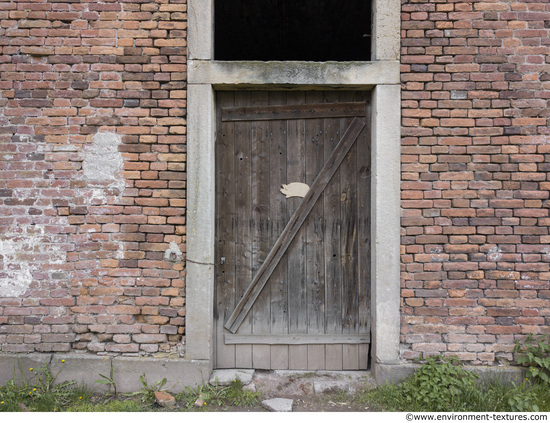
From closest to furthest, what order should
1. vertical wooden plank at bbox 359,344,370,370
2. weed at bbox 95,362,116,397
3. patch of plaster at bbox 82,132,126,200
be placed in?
weed at bbox 95,362,116,397, patch of plaster at bbox 82,132,126,200, vertical wooden plank at bbox 359,344,370,370

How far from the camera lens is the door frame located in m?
3.23

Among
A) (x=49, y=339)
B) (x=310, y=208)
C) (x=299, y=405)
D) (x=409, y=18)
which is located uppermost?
(x=409, y=18)

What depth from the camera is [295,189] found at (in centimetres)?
354

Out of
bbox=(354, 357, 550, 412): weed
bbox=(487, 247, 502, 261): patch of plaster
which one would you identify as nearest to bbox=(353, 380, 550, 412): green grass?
bbox=(354, 357, 550, 412): weed

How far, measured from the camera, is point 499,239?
3.21 meters

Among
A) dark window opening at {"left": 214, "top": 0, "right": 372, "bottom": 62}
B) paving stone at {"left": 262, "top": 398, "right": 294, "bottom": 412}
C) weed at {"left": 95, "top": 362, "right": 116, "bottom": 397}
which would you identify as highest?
dark window opening at {"left": 214, "top": 0, "right": 372, "bottom": 62}

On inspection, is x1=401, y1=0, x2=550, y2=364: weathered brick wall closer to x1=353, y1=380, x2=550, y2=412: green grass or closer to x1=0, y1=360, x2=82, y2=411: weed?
x1=353, y1=380, x2=550, y2=412: green grass

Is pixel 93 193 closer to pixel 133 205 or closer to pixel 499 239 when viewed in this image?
pixel 133 205

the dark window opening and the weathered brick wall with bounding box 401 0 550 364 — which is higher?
the dark window opening

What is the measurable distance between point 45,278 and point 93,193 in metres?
0.83

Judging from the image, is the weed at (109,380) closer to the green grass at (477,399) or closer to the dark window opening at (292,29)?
the green grass at (477,399)

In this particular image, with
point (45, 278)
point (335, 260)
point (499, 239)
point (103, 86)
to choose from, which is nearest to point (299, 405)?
point (335, 260)

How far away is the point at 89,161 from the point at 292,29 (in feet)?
10.7

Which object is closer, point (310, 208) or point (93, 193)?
point (93, 193)
